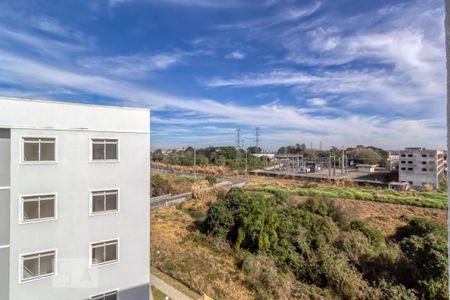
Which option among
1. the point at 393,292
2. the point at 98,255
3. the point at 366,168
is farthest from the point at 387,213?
the point at 366,168

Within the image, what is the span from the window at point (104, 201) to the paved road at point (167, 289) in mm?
2274

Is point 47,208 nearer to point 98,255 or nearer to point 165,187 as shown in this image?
point 98,255

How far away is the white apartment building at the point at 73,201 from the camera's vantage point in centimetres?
432

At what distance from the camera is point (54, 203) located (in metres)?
4.60

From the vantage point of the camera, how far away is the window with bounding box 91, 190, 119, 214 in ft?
16.2

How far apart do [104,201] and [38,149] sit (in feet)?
4.41

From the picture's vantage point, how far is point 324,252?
6.70 metres

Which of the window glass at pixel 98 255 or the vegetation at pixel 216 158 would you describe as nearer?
the window glass at pixel 98 255

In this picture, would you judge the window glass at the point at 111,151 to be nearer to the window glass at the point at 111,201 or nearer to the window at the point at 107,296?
the window glass at the point at 111,201

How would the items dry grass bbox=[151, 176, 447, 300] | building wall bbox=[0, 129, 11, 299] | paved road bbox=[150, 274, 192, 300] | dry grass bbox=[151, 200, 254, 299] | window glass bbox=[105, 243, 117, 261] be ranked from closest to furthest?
building wall bbox=[0, 129, 11, 299]
window glass bbox=[105, 243, 117, 261]
paved road bbox=[150, 274, 192, 300]
dry grass bbox=[151, 200, 254, 299]
dry grass bbox=[151, 176, 447, 300]

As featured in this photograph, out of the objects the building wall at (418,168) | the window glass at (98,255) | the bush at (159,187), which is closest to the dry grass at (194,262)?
the window glass at (98,255)

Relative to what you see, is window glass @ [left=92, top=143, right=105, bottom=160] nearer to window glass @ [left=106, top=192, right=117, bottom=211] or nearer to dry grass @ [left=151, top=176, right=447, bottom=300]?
window glass @ [left=106, top=192, right=117, bottom=211]

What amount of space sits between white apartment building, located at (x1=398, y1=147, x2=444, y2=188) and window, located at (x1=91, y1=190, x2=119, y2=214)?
20486 millimetres

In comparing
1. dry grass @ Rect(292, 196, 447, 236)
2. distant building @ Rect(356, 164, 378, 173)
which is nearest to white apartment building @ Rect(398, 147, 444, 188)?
distant building @ Rect(356, 164, 378, 173)
